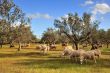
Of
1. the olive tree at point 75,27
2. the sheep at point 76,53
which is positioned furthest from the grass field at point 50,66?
the olive tree at point 75,27

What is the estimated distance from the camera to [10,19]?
56656 mm

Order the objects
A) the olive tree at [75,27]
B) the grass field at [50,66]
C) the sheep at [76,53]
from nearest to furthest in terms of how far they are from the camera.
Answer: the grass field at [50,66] < the sheep at [76,53] < the olive tree at [75,27]

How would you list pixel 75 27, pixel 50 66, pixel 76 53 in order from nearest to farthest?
1. pixel 50 66
2. pixel 76 53
3. pixel 75 27

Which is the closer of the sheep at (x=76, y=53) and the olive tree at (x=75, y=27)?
the sheep at (x=76, y=53)

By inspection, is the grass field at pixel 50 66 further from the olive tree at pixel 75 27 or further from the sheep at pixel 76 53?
the olive tree at pixel 75 27

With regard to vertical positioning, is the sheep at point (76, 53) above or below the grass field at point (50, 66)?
above

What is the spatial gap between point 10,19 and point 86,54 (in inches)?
889

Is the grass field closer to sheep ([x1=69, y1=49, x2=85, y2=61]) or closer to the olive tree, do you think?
sheep ([x1=69, y1=49, x2=85, y2=61])

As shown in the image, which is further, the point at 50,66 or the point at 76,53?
the point at 76,53

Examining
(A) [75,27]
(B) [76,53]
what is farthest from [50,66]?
(A) [75,27]

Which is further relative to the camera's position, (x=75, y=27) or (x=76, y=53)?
(x=75, y=27)

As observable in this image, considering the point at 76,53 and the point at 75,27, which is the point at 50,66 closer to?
the point at 76,53

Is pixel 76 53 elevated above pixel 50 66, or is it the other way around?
pixel 76 53

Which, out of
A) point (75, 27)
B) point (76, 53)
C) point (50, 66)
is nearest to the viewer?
point (50, 66)
